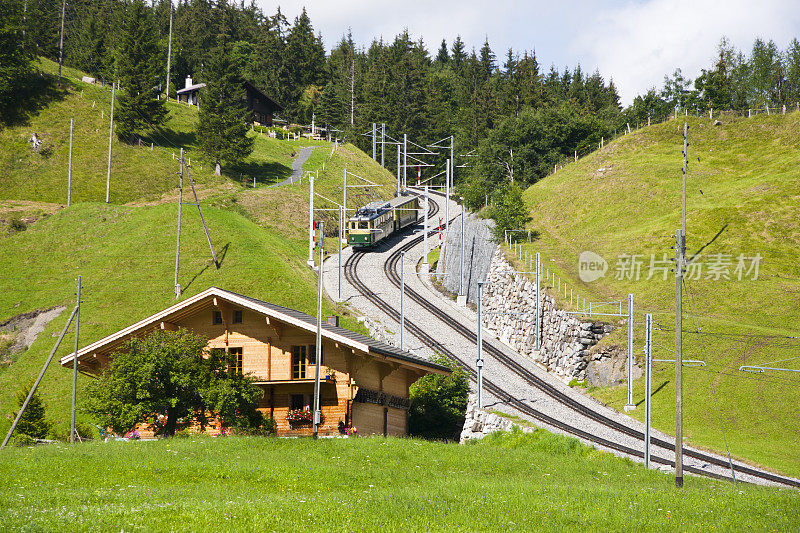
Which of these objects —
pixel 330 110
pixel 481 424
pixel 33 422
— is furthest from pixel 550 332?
pixel 330 110

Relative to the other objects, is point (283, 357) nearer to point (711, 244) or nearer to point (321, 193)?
point (711, 244)

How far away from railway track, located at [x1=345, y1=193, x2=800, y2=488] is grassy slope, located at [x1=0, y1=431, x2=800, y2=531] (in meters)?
15.2

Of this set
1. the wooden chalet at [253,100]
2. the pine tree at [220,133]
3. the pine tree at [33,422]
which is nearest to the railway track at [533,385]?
the pine tree at [220,133]

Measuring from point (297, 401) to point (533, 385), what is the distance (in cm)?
2930

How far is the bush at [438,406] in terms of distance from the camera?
4216 cm

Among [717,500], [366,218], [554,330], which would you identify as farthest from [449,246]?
[717,500]

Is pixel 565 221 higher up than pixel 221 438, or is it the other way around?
pixel 565 221

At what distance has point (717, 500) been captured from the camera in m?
18.4

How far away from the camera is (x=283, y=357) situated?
Answer: 32500mm

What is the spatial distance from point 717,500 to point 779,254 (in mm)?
51004

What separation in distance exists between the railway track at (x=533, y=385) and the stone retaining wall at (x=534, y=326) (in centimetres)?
291

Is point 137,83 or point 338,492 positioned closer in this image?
point 338,492

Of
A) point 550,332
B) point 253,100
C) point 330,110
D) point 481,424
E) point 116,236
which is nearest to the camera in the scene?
point 481,424

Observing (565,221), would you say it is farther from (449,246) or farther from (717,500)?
(717,500)
